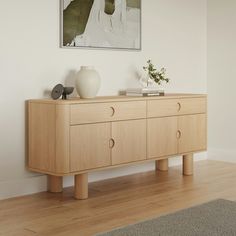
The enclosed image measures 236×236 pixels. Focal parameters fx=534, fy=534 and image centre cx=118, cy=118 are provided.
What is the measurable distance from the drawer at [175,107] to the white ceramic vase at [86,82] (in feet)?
1.74

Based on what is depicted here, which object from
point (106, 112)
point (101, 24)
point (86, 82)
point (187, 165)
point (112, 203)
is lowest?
point (112, 203)

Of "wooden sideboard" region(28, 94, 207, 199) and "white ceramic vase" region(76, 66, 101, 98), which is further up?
"white ceramic vase" region(76, 66, 101, 98)

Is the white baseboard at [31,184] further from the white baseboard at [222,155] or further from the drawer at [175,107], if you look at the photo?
the white baseboard at [222,155]

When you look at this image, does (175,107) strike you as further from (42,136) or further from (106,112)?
(42,136)

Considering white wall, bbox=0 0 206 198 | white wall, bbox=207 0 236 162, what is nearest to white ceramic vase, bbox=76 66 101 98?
white wall, bbox=0 0 206 198

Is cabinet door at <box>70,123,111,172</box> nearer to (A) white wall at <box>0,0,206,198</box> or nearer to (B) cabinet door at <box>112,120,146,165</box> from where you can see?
(B) cabinet door at <box>112,120,146,165</box>

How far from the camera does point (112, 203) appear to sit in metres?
3.73

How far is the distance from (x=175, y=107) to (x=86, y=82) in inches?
37.3

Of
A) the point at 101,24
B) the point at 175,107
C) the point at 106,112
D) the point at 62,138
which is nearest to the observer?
the point at 62,138

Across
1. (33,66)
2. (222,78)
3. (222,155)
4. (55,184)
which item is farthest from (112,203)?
(222,78)

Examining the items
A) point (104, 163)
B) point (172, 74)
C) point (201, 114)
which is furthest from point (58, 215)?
point (172, 74)

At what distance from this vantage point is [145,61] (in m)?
4.93

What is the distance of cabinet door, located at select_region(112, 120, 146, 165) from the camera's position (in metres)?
4.04

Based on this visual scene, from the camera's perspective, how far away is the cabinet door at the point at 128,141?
4040mm
